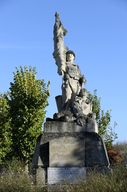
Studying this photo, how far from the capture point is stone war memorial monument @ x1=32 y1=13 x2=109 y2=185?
16.3m

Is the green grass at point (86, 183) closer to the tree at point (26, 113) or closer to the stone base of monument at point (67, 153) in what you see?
the stone base of monument at point (67, 153)

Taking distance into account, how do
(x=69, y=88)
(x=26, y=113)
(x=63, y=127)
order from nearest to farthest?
1. (x=63, y=127)
2. (x=69, y=88)
3. (x=26, y=113)

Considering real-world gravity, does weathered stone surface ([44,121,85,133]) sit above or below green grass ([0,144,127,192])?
above

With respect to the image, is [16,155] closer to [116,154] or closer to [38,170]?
[116,154]

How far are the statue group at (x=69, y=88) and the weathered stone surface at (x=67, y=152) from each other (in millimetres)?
633

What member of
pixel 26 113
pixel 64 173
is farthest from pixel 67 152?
pixel 26 113

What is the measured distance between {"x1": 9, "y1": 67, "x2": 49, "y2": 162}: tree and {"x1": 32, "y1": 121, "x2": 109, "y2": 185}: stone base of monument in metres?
18.5

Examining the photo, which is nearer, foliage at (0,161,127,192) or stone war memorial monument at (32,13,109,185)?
foliage at (0,161,127,192)

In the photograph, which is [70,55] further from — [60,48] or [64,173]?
[64,173]

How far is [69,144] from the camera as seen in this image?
16.6m

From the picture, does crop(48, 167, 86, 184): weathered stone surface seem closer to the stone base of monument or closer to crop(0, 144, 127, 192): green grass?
the stone base of monument

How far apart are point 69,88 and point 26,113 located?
59.5ft

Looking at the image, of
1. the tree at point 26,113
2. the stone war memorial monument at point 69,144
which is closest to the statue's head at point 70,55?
the stone war memorial monument at point 69,144

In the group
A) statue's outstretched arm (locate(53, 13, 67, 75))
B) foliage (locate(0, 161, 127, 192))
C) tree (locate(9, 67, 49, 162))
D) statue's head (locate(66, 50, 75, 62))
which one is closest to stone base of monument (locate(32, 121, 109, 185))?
foliage (locate(0, 161, 127, 192))
